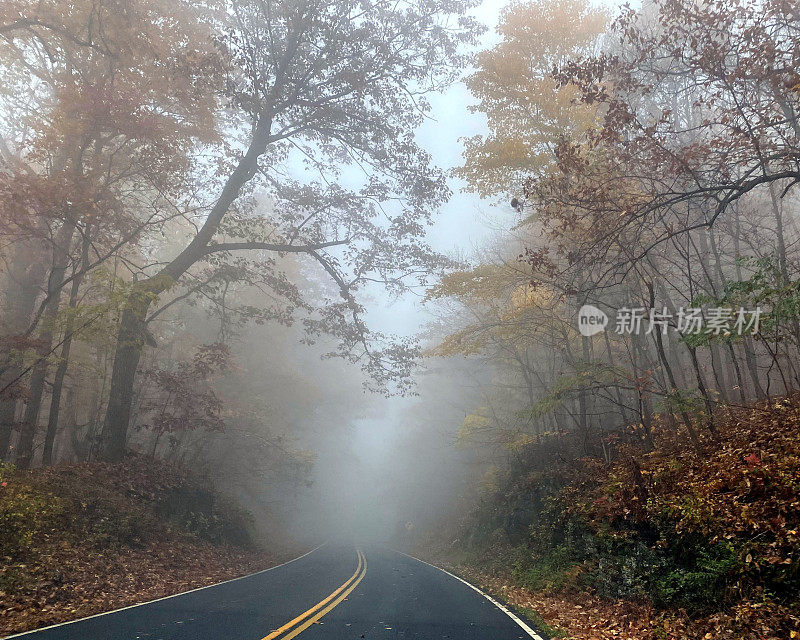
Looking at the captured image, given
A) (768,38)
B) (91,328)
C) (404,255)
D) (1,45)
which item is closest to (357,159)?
(404,255)

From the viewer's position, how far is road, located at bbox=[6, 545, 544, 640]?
6258mm

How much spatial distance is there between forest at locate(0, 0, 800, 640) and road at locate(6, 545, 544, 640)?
0.93 m

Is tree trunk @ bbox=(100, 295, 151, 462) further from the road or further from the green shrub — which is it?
the road

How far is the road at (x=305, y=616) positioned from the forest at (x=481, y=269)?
930 mm

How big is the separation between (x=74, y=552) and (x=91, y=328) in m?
5.37

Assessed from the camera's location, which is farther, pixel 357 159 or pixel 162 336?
pixel 162 336

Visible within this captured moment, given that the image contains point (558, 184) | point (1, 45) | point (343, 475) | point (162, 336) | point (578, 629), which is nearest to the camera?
point (578, 629)

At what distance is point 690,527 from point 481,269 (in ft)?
29.1

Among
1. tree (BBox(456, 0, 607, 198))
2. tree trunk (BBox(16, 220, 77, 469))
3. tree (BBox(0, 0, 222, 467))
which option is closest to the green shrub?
tree trunk (BBox(16, 220, 77, 469))

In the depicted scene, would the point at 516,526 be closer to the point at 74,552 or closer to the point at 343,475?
the point at 74,552

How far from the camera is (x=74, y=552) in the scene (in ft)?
32.0

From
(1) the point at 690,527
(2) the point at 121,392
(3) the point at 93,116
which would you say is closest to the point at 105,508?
(2) the point at 121,392

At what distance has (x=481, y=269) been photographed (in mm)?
14539

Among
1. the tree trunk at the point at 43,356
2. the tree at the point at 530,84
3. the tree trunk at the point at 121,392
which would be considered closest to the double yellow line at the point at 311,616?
the tree trunk at the point at 121,392
